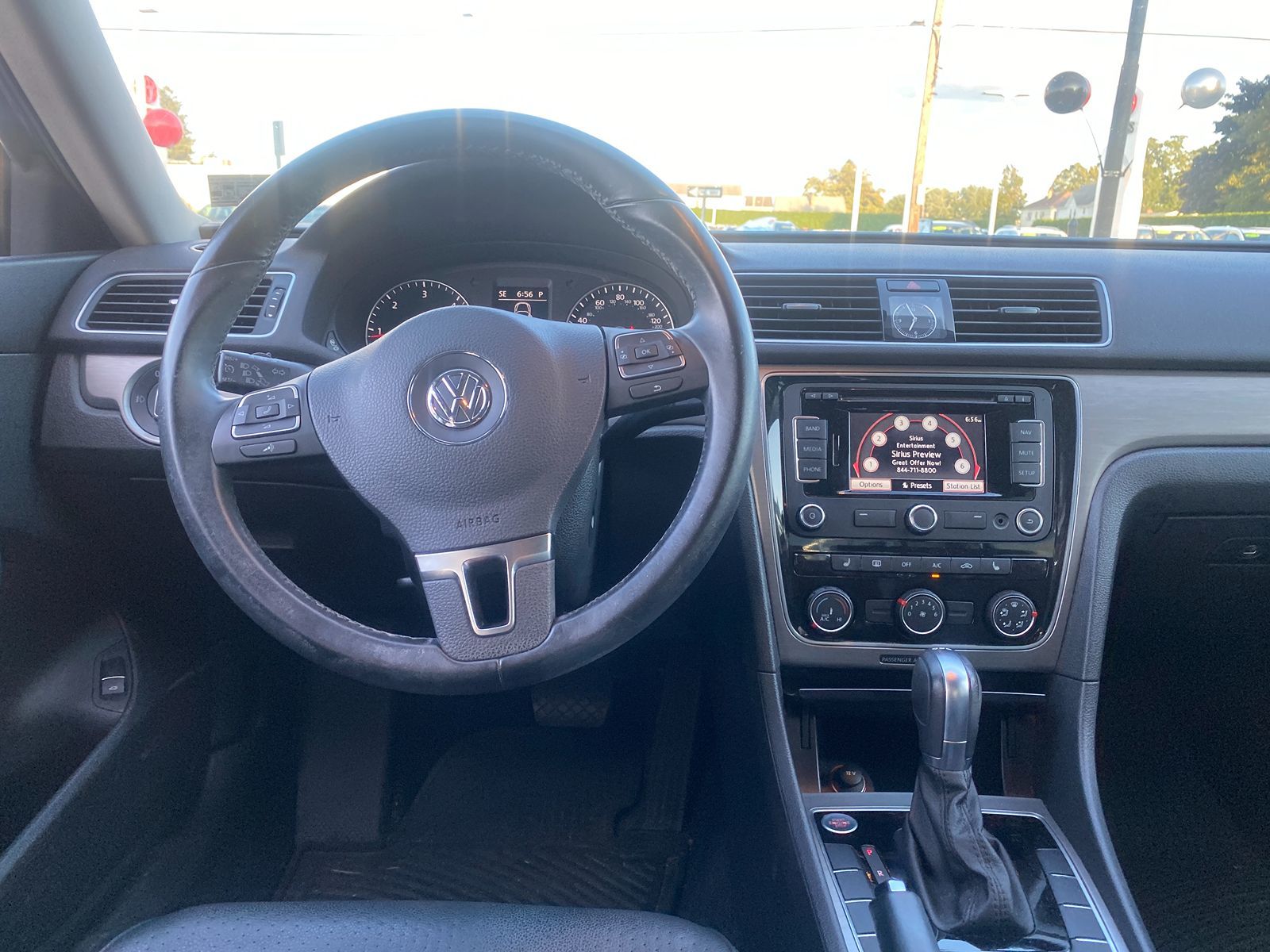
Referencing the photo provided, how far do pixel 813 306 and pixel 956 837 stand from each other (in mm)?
894

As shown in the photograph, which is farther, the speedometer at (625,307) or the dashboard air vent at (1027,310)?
the speedometer at (625,307)

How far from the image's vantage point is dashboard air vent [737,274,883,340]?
173 cm

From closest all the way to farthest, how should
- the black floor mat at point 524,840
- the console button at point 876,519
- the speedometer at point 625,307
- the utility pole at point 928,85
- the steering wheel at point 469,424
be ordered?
the steering wheel at point 469,424 → the console button at point 876,519 → the speedometer at point 625,307 → the black floor mat at point 524,840 → the utility pole at point 928,85

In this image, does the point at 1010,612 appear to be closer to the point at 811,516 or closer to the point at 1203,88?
the point at 811,516

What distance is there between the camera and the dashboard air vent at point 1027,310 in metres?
1.73

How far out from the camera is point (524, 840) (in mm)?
2307

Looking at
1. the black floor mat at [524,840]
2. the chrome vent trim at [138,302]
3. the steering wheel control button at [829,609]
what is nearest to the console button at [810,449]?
the steering wheel control button at [829,609]

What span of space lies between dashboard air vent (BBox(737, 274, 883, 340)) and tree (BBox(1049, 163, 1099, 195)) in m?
0.82

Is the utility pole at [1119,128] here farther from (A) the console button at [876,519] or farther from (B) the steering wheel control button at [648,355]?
(B) the steering wheel control button at [648,355]

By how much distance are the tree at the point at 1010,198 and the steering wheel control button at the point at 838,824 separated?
121 cm

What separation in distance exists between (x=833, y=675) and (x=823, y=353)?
56cm

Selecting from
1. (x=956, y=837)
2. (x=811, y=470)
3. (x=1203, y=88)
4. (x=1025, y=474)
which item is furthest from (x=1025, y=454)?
(x=1203, y=88)

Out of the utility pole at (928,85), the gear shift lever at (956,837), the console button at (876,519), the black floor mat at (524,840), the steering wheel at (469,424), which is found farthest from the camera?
the utility pole at (928,85)

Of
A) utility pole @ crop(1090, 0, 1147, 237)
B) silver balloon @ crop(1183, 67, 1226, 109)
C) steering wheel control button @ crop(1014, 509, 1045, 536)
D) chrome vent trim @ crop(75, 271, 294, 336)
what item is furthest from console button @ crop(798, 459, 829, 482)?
silver balloon @ crop(1183, 67, 1226, 109)
